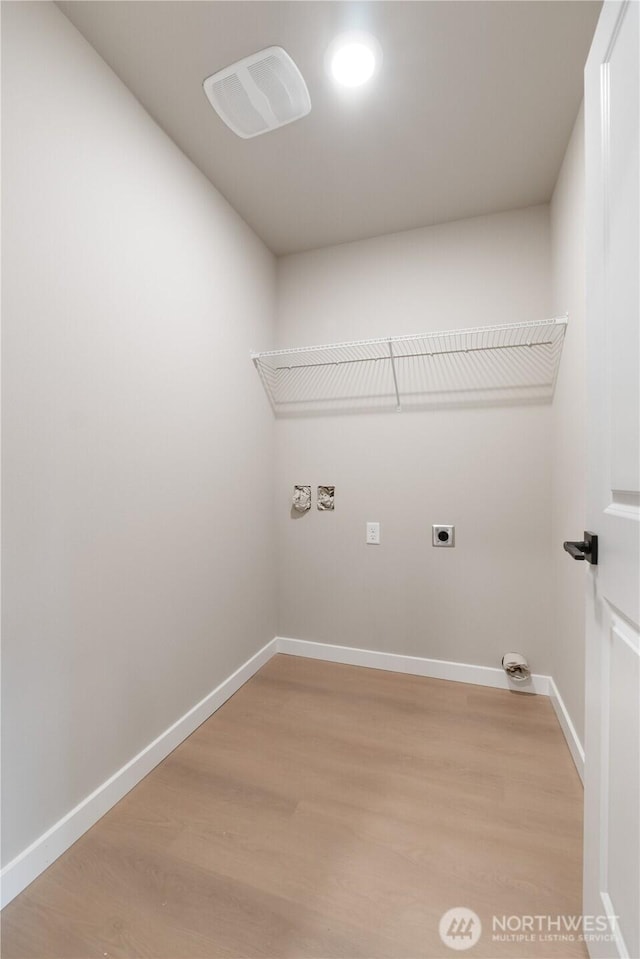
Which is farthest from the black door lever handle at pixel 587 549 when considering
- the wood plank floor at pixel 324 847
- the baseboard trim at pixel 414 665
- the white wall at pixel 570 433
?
the baseboard trim at pixel 414 665

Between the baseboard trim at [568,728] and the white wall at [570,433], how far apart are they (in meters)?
0.04

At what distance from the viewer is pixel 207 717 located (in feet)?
6.23

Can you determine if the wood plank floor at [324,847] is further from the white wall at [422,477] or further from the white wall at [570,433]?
the white wall at [422,477]

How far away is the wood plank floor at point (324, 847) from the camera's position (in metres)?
1.00

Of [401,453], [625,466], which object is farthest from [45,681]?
[401,453]

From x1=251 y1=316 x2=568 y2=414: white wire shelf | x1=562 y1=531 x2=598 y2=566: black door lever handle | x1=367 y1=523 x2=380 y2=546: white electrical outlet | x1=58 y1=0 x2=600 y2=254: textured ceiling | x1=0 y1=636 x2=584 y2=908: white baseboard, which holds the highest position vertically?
x1=58 y1=0 x2=600 y2=254: textured ceiling

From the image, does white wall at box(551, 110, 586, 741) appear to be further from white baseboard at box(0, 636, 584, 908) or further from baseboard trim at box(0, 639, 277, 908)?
baseboard trim at box(0, 639, 277, 908)

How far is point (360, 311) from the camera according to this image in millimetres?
2408

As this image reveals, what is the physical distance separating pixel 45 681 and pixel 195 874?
0.69m

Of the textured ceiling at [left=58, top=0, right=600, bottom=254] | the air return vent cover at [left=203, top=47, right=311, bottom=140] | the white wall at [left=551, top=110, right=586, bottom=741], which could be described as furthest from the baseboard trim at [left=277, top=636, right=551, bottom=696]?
the air return vent cover at [left=203, top=47, right=311, bottom=140]

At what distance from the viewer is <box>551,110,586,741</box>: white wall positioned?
1.55 meters

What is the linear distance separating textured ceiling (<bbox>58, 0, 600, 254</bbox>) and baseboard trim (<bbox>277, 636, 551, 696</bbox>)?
96.1 inches

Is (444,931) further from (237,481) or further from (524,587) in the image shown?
(237,481)

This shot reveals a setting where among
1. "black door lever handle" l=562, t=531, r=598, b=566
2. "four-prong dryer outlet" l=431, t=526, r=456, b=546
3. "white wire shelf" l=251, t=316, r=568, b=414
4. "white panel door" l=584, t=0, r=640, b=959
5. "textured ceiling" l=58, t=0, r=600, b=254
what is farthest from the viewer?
"four-prong dryer outlet" l=431, t=526, r=456, b=546
